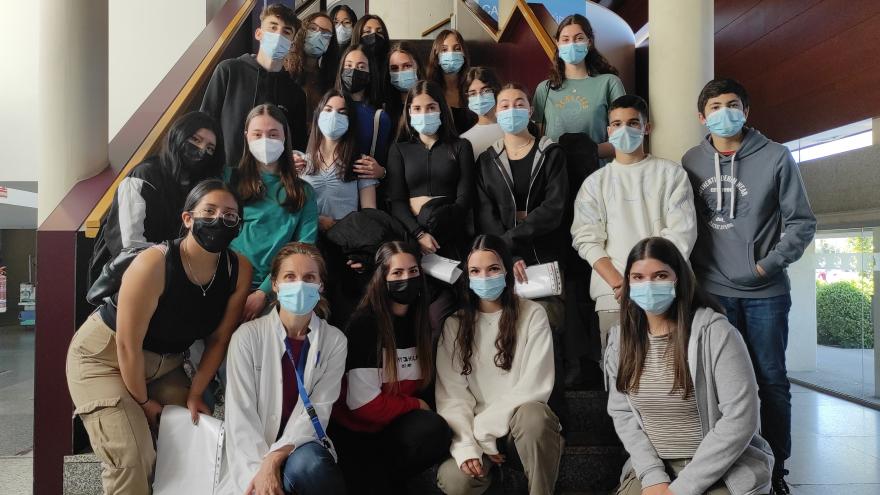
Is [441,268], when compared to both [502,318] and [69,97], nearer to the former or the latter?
[502,318]

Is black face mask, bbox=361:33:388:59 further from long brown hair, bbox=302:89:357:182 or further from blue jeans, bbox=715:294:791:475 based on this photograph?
blue jeans, bbox=715:294:791:475

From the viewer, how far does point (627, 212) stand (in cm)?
301

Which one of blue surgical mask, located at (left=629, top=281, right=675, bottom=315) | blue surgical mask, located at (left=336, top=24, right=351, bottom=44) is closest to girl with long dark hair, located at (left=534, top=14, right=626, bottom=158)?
blue surgical mask, located at (left=629, top=281, right=675, bottom=315)

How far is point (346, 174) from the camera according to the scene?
10.6ft

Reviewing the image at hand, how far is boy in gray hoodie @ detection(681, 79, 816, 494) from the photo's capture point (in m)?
2.82

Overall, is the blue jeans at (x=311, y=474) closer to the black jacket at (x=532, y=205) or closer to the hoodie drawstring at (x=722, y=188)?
the black jacket at (x=532, y=205)

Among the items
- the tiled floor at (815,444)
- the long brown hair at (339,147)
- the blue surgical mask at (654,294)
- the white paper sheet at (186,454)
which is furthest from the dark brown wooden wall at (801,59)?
the white paper sheet at (186,454)

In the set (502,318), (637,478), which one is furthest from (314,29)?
(637,478)

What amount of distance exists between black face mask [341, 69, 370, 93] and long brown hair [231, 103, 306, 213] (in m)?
0.75

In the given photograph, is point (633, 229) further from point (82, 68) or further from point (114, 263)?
point (82, 68)

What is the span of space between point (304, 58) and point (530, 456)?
278cm

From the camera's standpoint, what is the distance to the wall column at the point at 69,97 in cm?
330

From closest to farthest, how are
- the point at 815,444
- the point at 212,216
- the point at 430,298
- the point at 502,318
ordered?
the point at 212,216 < the point at 502,318 < the point at 430,298 < the point at 815,444

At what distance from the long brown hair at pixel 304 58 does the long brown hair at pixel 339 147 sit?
62 centimetres
